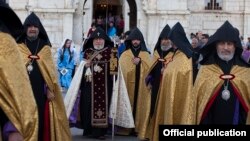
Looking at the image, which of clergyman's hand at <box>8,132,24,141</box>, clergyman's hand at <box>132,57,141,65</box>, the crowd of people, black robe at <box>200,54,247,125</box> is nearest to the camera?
clergyman's hand at <box>8,132,24,141</box>

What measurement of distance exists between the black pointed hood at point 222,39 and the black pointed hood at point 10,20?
111 inches

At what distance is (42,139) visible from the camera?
8.06 meters

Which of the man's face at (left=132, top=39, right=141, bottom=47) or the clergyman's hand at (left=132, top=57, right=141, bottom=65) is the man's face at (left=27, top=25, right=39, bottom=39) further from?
the man's face at (left=132, top=39, right=141, bottom=47)

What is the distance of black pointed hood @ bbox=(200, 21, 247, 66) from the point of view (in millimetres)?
6699

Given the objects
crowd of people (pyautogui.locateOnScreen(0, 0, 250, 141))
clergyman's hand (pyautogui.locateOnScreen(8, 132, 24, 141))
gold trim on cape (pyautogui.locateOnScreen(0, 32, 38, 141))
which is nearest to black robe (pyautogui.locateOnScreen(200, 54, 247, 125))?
crowd of people (pyautogui.locateOnScreen(0, 0, 250, 141))

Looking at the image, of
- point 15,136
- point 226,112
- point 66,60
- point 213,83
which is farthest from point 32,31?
point 66,60

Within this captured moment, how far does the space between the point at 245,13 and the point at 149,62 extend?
573 inches

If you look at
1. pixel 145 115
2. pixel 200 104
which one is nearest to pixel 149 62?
pixel 145 115

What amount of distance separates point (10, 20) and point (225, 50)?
9.63 ft

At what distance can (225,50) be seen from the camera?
668 cm

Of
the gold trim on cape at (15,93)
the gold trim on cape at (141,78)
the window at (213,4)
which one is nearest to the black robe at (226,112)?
the gold trim on cape at (15,93)

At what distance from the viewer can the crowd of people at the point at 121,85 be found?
14.4 feet

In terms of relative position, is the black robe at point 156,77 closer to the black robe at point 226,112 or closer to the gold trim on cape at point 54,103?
the gold trim on cape at point 54,103

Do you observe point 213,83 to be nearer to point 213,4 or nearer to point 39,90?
point 39,90
